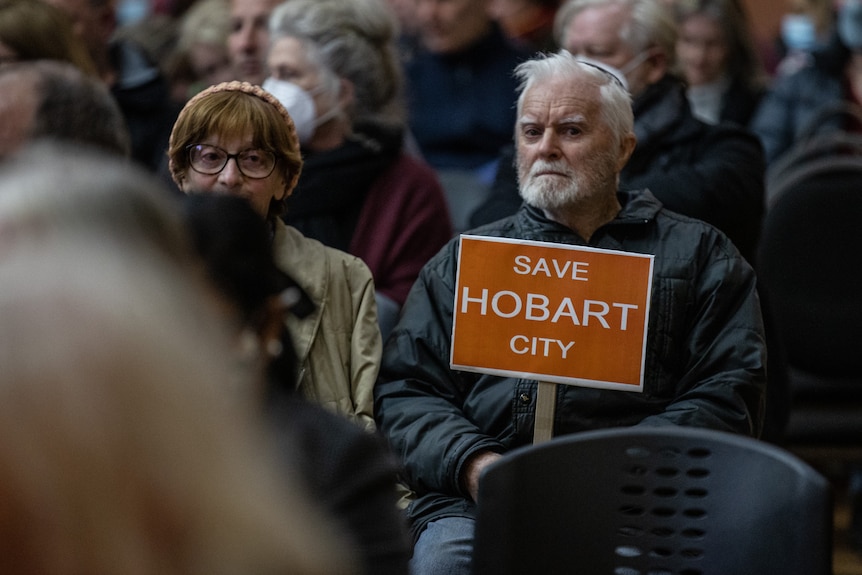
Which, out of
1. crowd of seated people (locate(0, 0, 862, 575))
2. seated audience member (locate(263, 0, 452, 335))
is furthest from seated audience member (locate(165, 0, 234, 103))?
seated audience member (locate(263, 0, 452, 335))

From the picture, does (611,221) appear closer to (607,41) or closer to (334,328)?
(334,328)

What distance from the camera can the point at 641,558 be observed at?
2.01 metres

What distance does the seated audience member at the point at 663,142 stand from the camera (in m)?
3.38

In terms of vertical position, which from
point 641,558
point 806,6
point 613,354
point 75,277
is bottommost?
point 641,558

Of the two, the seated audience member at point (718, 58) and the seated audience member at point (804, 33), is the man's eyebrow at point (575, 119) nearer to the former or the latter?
the seated audience member at point (718, 58)

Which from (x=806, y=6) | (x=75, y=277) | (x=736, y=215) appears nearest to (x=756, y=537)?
(x=75, y=277)

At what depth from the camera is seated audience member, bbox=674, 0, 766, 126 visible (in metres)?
5.16

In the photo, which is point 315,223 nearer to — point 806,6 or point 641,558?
point 641,558

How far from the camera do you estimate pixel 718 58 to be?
5215 millimetres

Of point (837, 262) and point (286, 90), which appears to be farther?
point (837, 262)

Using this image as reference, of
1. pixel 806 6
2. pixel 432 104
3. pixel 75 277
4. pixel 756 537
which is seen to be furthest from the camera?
pixel 806 6

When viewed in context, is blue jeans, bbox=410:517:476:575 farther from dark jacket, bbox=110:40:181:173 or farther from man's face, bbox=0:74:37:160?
dark jacket, bbox=110:40:181:173

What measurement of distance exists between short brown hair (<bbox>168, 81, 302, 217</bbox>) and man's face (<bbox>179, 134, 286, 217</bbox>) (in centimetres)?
2

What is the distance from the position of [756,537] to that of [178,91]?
154 inches
